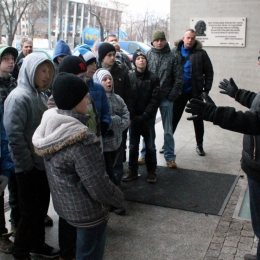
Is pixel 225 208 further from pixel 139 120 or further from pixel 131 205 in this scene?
pixel 139 120

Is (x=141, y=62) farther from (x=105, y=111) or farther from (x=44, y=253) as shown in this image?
(x=44, y=253)

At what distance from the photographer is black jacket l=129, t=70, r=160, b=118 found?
5.25m

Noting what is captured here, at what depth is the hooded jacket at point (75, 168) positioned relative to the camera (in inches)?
102

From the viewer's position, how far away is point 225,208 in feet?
14.9

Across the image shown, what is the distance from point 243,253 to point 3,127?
2341mm

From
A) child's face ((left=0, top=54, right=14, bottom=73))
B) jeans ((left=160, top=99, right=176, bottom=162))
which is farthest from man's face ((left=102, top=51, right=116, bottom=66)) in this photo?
jeans ((left=160, top=99, right=176, bottom=162))

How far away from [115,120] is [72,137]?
1.85 metres

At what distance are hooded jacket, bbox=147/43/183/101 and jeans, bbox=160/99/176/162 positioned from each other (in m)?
0.12

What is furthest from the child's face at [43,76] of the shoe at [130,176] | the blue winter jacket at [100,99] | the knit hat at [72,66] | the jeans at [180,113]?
the jeans at [180,113]

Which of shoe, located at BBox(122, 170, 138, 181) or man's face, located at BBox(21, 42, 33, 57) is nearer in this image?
shoe, located at BBox(122, 170, 138, 181)

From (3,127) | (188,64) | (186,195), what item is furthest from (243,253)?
(188,64)

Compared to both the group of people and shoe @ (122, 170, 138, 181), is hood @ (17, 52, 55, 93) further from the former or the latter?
shoe @ (122, 170, 138, 181)

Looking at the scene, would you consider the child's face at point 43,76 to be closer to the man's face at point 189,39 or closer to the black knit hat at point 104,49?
the black knit hat at point 104,49

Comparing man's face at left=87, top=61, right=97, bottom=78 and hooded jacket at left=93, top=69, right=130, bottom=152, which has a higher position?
man's face at left=87, top=61, right=97, bottom=78
